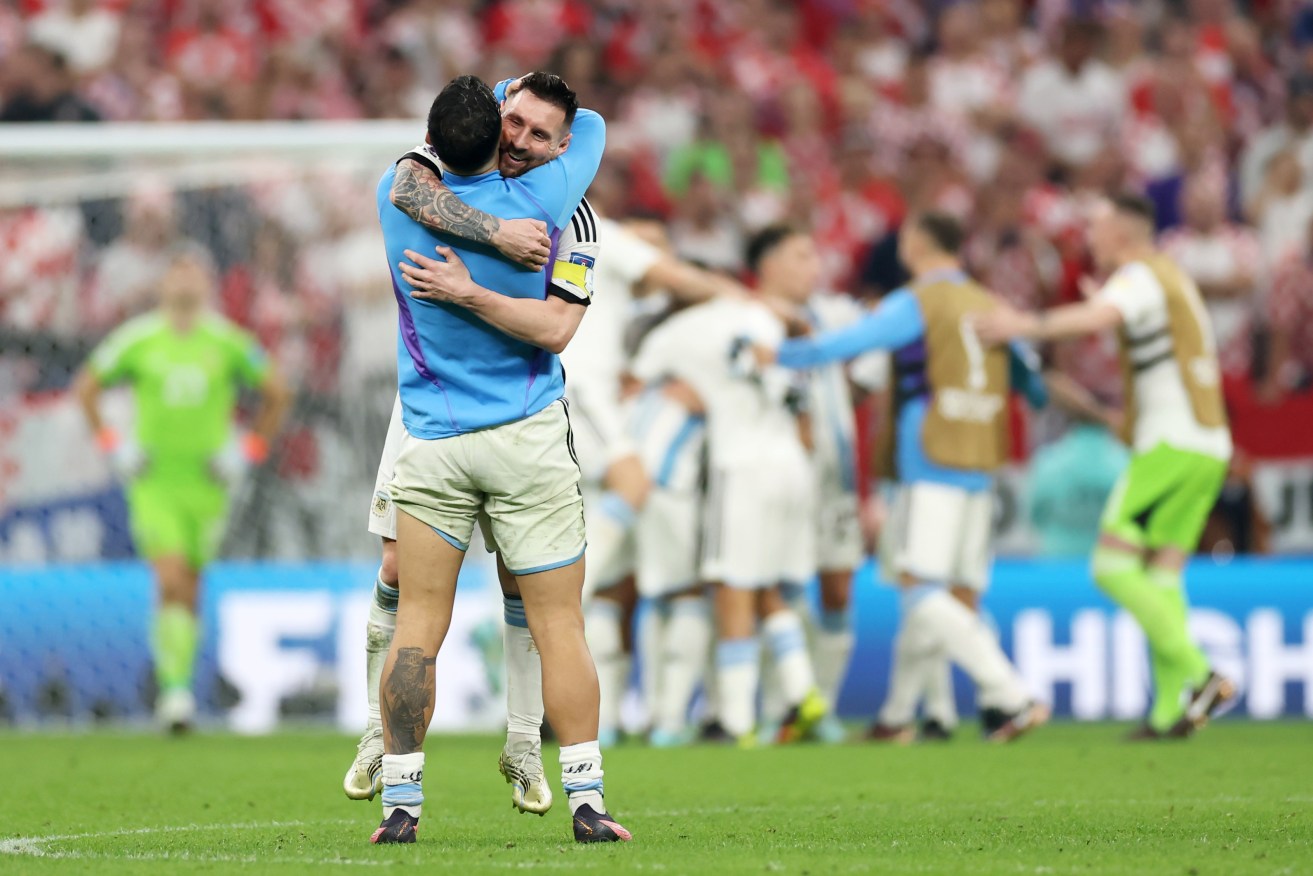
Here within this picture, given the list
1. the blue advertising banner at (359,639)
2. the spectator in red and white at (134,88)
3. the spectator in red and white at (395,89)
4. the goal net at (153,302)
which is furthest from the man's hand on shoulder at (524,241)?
the spectator in red and white at (395,89)

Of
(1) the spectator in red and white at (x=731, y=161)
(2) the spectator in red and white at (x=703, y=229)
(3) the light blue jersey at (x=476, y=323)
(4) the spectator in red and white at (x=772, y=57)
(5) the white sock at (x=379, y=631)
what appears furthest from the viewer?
(4) the spectator in red and white at (x=772, y=57)

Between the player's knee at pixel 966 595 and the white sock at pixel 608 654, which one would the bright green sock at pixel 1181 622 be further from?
the white sock at pixel 608 654

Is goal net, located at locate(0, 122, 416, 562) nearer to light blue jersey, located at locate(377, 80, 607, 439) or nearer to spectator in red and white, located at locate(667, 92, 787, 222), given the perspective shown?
spectator in red and white, located at locate(667, 92, 787, 222)

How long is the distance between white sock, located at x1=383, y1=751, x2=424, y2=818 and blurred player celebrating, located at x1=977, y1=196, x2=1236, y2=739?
5.28 metres

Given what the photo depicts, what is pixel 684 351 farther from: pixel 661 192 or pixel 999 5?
pixel 999 5

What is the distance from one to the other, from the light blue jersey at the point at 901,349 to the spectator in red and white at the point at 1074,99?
6.70 metres

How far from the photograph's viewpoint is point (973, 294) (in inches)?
423

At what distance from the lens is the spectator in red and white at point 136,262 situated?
44.9 ft

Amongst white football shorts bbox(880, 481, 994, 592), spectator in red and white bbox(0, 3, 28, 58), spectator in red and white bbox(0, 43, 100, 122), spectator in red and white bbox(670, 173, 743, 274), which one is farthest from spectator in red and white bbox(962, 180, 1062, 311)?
spectator in red and white bbox(0, 3, 28, 58)

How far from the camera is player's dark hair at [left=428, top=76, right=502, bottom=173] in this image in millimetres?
5594

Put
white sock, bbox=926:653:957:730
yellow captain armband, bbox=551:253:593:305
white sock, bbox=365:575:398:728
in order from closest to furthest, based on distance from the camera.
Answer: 1. yellow captain armband, bbox=551:253:593:305
2. white sock, bbox=365:575:398:728
3. white sock, bbox=926:653:957:730

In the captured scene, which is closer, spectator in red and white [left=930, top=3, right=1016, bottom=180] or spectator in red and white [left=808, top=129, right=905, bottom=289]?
spectator in red and white [left=808, top=129, right=905, bottom=289]

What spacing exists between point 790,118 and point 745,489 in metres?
7.12

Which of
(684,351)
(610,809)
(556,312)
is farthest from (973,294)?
(556,312)
